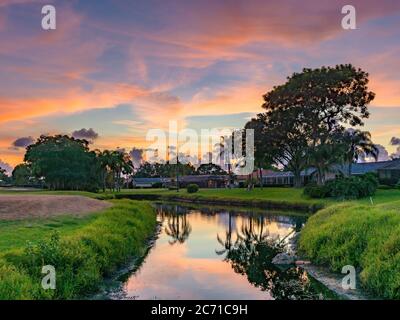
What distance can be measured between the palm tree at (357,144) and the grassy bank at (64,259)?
52.7m

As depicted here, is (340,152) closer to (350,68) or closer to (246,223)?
(350,68)

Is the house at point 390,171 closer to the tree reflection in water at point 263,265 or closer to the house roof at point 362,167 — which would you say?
the house roof at point 362,167

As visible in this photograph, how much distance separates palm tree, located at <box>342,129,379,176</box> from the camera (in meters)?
70.2

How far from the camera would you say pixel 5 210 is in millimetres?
28875

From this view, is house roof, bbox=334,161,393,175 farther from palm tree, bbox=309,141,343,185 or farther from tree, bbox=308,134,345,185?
palm tree, bbox=309,141,343,185

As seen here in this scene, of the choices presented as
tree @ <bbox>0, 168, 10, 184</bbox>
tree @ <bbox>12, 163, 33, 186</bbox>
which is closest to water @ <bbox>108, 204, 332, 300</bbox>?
tree @ <bbox>12, 163, 33, 186</bbox>

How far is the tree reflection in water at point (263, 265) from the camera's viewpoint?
687 inches

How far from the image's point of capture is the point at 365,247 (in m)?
18.7

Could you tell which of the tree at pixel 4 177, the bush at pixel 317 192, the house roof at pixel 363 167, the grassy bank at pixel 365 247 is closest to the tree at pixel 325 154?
the bush at pixel 317 192

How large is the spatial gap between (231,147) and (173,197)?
17.1 m

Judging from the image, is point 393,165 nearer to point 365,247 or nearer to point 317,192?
point 317,192

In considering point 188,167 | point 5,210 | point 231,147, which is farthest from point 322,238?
point 188,167

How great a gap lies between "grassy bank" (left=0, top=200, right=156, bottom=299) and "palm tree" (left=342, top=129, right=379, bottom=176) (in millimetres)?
52679
